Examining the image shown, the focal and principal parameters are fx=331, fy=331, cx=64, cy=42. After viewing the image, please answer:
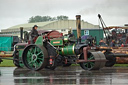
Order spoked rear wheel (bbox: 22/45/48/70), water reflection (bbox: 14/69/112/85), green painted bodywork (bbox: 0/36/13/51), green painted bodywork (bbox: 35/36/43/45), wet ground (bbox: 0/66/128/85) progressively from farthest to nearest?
green painted bodywork (bbox: 0/36/13/51)
green painted bodywork (bbox: 35/36/43/45)
spoked rear wheel (bbox: 22/45/48/70)
water reflection (bbox: 14/69/112/85)
wet ground (bbox: 0/66/128/85)

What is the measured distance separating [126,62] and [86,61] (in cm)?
411

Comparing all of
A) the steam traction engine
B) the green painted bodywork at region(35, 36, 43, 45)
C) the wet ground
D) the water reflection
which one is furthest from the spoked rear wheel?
the water reflection

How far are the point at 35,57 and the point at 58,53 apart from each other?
99 cm

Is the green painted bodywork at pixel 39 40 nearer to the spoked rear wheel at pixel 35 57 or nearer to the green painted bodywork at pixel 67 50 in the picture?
the spoked rear wheel at pixel 35 57

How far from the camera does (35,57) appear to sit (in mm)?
13898

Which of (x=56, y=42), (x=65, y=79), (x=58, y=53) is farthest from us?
(x=56, y=42)

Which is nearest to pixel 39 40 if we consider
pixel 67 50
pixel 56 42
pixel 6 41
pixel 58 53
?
pixel 56 42

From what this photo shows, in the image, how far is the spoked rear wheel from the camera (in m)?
13.5

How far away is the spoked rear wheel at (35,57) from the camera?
13.5 m

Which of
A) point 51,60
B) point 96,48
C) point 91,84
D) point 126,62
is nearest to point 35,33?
point 51,60

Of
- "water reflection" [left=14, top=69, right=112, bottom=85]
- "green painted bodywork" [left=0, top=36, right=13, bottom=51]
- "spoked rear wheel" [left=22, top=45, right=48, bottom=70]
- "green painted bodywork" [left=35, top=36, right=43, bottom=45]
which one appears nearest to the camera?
"water reflection" [left=14, top=69, right=112, bottom=85]

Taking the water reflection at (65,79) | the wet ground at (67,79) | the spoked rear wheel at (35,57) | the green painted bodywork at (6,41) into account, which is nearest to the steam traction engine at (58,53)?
the spoked rear wheel at (35,57)

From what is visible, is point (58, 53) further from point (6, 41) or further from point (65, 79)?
point (6, 41)

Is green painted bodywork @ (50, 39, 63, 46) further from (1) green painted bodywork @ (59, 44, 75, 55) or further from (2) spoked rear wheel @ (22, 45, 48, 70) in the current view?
(2) spoked rear wheel @ (22, 45, 48, 70)
